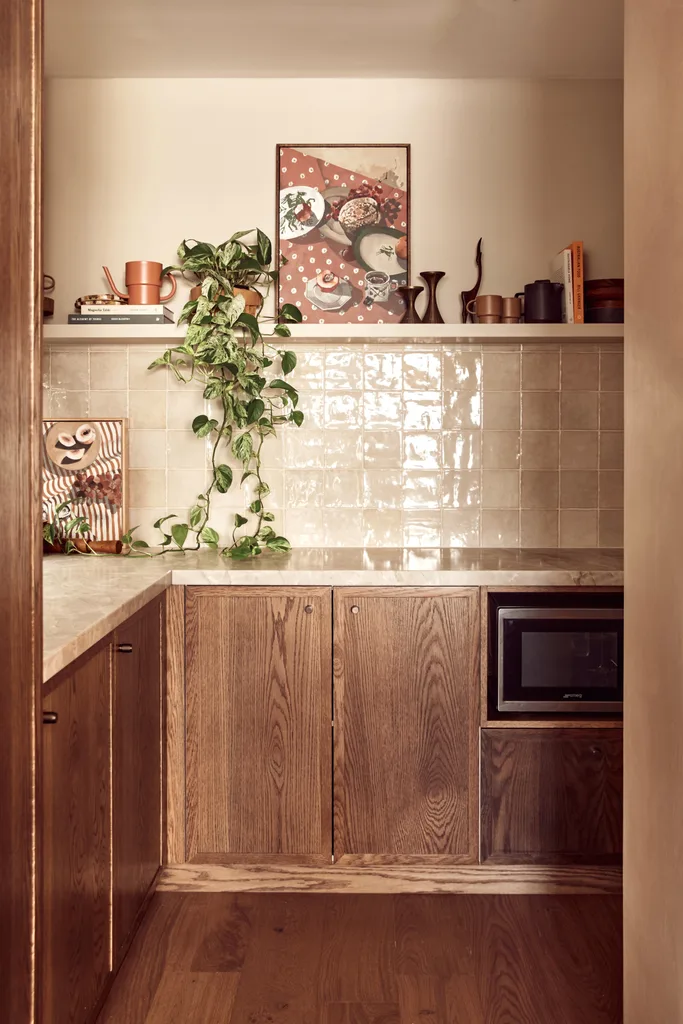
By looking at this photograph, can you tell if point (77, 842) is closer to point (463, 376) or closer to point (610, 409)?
point (463, 376)

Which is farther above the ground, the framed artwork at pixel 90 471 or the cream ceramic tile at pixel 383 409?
the cream ceramic tile at pixel 383 409

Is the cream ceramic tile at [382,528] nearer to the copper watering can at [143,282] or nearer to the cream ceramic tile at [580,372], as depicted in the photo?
the cream ceramic tile at [580,372]

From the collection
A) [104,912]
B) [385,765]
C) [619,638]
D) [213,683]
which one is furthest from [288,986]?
[619,638]

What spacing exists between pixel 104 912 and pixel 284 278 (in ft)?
6.76

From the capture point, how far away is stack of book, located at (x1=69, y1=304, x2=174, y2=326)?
289 centimetres

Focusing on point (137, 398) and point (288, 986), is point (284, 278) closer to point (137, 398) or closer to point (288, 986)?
point (137, 398)

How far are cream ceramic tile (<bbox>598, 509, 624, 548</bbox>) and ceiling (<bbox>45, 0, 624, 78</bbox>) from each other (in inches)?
58.8

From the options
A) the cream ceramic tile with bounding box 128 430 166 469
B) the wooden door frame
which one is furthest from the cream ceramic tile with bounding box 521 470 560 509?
the wooden door frame

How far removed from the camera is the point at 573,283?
2910mm

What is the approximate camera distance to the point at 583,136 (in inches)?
123

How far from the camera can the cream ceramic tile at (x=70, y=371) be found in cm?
308

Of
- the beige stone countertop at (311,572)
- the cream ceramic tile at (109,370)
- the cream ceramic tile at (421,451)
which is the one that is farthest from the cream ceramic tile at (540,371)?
the cream ceramic tile at (109,370)

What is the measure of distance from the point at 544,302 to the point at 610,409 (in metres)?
0.46

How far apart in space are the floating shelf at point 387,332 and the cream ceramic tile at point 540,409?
0.78ft
